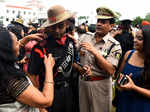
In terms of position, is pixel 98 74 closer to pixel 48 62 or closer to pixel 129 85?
pixel 129 85

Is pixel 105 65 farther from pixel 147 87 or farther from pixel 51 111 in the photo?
pixel 51 111

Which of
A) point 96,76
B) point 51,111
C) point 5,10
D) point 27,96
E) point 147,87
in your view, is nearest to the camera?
point 27,96

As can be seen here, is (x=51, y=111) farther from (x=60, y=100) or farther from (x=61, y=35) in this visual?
(x=61, y=35)

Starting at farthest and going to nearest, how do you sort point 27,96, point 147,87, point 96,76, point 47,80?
point 96,76 → point 147,87 → point 47,80 → point 27,96

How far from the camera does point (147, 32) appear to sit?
6.53 feet

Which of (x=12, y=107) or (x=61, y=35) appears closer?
(x=12, y=107)

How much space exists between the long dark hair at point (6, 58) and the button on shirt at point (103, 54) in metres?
1.49

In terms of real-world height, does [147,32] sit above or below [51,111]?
above

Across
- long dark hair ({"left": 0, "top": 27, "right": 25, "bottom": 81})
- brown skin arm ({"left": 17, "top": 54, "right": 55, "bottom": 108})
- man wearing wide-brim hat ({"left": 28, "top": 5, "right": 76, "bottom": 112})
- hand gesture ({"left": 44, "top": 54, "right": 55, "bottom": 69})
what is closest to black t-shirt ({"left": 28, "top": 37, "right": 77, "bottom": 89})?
man wearing wide-brim hat ({"left": 28, "top": 5, "right": 76, "bottom": 112})

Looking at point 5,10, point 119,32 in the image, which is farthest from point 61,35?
point 5,10

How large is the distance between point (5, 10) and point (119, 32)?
60750 millimetres

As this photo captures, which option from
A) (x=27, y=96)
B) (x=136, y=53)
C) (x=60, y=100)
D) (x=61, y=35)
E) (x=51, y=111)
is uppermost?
(x=61, y=35)

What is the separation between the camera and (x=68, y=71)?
231cm

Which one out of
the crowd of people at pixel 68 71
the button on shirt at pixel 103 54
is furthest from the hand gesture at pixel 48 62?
the button on shirt at pixel 103 54
